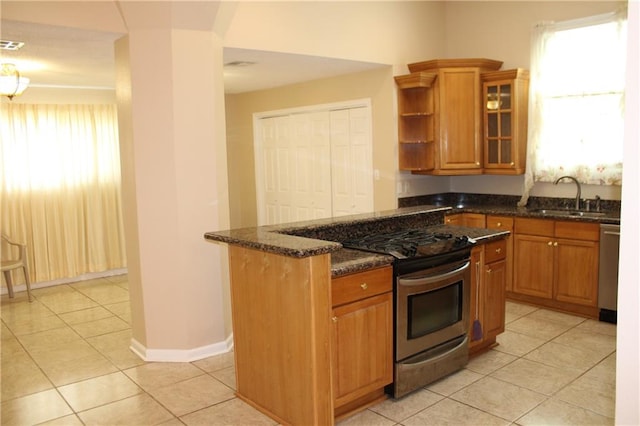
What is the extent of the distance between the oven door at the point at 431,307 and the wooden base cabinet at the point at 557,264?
5.64 feet

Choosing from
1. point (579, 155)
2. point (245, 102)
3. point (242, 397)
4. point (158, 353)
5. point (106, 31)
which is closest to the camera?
point (242, 397)

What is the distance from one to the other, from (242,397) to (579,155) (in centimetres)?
389

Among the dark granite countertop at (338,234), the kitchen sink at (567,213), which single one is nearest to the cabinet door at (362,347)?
the dark granite countertop at (338,234)

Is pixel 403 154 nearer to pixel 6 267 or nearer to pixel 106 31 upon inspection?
pixel 106 31

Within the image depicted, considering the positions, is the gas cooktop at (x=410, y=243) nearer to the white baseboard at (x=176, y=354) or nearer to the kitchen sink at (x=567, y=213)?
the white baseboard at (x=176, y=354)

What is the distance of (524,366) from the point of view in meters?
3.61

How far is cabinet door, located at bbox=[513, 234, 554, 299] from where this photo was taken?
4828 mm

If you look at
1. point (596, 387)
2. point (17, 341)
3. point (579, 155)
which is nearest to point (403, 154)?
point (579, 155)

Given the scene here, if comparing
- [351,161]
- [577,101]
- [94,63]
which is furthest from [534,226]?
[94,63]

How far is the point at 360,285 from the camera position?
112 inches

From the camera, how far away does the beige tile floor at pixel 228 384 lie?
2.99 metres

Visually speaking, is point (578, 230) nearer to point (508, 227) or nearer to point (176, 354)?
point (508, 227)

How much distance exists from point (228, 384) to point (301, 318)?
1.12 m

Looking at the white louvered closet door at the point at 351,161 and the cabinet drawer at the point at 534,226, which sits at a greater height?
the white louvered closet door at the point at 351,161
